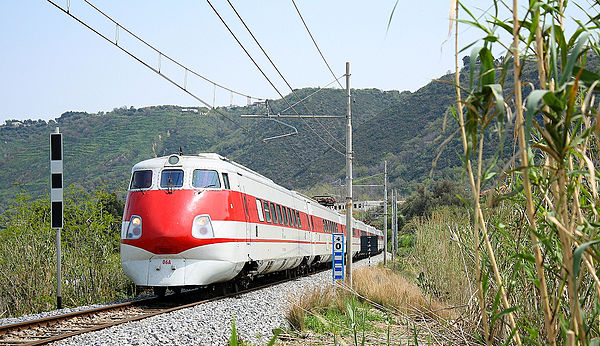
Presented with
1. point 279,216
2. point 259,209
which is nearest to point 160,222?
point 259,209

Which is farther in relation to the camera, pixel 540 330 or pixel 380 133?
pixel 380 133

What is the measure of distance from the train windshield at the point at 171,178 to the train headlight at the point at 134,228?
2.82ft

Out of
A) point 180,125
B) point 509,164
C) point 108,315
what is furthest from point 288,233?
point 180,125

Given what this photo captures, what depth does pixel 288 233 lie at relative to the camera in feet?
66.9

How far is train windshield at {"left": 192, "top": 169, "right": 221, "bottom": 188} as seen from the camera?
14.0 meters

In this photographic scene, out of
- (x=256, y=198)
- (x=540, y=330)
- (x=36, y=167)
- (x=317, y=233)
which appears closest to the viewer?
(x=540, y=330)

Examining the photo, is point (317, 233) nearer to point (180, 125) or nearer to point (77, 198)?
point (77, 198)

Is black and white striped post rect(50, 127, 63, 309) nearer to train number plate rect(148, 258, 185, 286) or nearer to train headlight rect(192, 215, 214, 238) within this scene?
train number plate rect(148, 258, 185, 286)

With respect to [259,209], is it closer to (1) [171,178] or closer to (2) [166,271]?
(1) [171,178]

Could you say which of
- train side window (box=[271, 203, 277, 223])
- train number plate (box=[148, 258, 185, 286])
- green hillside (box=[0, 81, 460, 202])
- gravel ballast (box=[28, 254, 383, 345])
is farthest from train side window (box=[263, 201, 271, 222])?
green hillside (box=[0, 81, 460, 202])

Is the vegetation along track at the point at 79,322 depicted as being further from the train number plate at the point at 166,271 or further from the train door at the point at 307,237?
the train door at the point at 307,237

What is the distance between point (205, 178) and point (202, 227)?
113 centimetres

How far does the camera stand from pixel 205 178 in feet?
46.2

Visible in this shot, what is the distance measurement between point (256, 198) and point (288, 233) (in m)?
3.88
